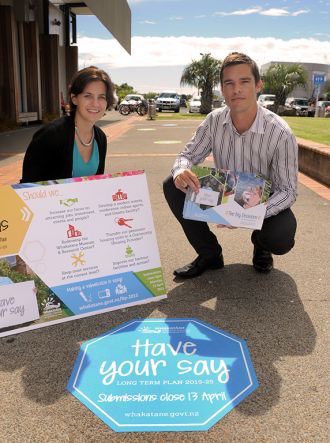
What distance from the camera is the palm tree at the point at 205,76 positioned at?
38.8 meters

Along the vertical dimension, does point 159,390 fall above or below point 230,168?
below

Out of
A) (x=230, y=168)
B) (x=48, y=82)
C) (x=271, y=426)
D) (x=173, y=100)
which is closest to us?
(x=271, y=426)

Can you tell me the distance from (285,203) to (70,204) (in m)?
1.46

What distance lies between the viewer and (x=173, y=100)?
37812 millimetres

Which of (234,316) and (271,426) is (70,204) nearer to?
(234,316)

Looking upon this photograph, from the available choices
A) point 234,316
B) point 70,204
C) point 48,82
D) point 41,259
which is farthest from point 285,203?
point 48,82

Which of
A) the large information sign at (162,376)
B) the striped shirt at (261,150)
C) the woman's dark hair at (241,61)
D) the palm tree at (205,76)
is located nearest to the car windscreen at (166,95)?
the palm tree at (205,76)

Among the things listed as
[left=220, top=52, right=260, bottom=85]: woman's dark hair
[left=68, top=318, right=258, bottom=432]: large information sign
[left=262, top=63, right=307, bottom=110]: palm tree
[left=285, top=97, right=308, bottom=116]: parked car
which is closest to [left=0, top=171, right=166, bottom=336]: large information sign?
[left=68, top=318, right=258, bottom=432]: large information sign

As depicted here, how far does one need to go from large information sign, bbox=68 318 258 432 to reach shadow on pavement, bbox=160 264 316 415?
0.26 ft

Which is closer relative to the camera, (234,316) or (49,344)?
(49,344)

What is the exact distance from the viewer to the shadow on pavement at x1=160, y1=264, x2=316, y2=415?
2354 mm

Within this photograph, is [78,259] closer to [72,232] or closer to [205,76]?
[72,232]

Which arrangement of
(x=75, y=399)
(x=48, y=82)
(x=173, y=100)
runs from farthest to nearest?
(x=173, y=100) < (x=48, y=82) < (x=75, y=399)

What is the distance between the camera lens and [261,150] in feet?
10.5
